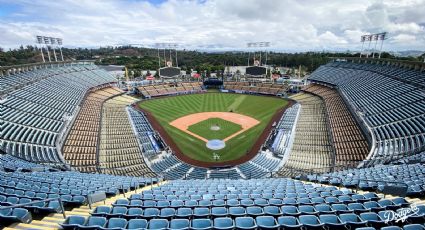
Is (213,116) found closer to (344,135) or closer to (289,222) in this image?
(344,135)

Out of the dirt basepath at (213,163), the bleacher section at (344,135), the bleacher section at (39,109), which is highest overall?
the bleacher section at (39,109)

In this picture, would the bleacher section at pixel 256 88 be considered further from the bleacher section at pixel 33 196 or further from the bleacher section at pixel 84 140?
the bleacher section at pixel 33 196

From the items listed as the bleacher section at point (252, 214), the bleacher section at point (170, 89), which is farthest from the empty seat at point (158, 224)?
the bleacher section at point (170, 89)

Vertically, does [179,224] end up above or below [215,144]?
above

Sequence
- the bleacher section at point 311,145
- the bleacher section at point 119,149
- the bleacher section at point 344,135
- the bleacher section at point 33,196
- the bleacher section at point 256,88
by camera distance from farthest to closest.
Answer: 1. the bleacher section at point 256,88
2. the bleacher section at point 311,145
3. the bleacher section at point 119,149
4. the bleacher section at point 344,135
5. the bleacher section at point 33,196

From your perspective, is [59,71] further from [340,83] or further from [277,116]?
[340,83]

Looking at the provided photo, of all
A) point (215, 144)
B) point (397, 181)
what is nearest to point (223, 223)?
point (397, 181)
